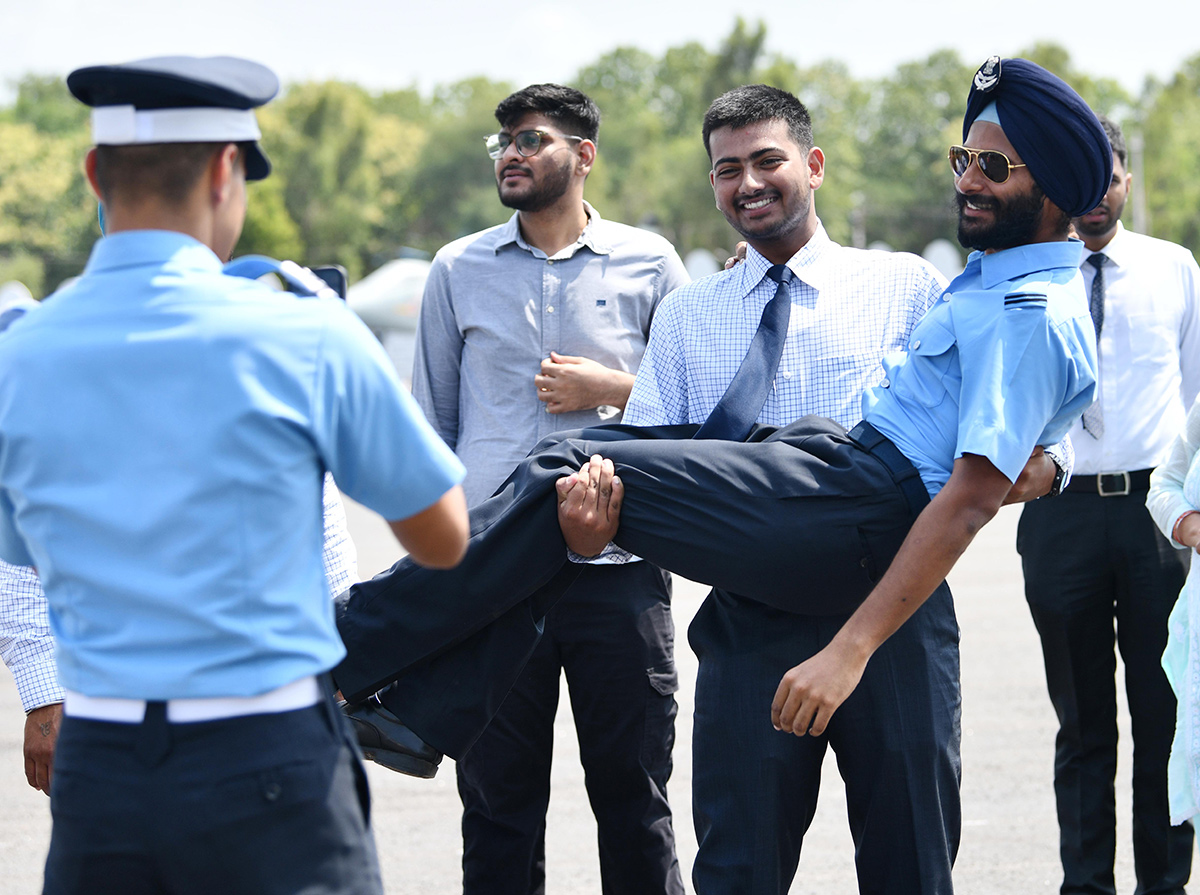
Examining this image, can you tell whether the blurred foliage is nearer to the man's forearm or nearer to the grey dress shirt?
the grey dress shirt

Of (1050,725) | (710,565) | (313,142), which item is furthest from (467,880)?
(313,142)

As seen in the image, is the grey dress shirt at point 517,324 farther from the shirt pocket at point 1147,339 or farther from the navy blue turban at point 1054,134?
the shirt pocket at point 1147,339

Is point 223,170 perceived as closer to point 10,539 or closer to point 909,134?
point 10,539

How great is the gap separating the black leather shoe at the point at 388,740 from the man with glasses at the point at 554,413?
612 mm

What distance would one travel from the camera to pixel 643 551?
3002mm

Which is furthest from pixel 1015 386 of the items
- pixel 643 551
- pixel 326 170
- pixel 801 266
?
pixel 326 170

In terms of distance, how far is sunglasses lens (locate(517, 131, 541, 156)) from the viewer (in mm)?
4215

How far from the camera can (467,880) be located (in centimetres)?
395

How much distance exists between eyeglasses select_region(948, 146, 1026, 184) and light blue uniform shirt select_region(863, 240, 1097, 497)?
0.57 feet

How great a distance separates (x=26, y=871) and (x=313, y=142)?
2857 inches

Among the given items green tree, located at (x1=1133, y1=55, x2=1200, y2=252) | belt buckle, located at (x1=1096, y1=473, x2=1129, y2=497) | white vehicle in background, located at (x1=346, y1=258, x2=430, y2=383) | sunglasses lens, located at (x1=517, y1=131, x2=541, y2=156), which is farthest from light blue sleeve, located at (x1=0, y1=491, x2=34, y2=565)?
green tree, located at (x1=1133, y1=55, x2=1200, y2=252)

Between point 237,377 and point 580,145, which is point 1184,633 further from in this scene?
point 237,377

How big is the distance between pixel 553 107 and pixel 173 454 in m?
2.71

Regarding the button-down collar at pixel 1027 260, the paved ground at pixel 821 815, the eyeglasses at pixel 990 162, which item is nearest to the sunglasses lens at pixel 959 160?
the eyeglasses at pixel 990 162
